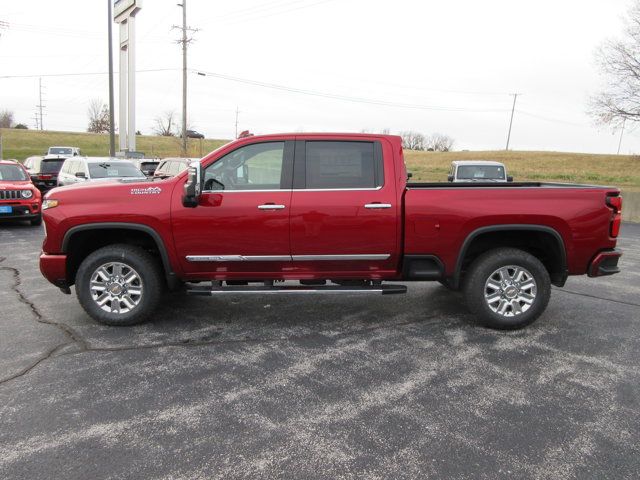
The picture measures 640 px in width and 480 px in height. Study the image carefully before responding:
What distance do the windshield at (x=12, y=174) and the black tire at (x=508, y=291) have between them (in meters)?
11.7

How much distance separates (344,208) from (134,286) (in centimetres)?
226

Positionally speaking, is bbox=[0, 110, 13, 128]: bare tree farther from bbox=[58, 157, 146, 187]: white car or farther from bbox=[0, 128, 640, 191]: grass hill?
bbox=[58, 157, 146, 187]: white car

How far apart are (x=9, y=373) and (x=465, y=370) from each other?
3672 millimetres

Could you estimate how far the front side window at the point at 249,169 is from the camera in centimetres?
484

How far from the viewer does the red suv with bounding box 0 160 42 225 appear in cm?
1159

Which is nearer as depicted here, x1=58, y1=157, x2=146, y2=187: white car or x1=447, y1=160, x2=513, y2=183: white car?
x1=58, y1=157, x2=146, y2=187: white car

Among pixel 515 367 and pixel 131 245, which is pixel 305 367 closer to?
pixel 515 367

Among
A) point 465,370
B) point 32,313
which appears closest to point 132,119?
A: point 32,313

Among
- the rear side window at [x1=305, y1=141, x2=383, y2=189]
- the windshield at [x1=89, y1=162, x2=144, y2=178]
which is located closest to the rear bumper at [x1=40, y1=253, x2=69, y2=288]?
the rear side window at [x1=305, y1=141, x2=383, y2=189]

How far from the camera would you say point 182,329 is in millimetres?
4992

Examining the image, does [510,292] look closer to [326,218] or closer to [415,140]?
[326,218]

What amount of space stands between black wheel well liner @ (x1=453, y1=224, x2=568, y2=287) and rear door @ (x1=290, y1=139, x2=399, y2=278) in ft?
2.23

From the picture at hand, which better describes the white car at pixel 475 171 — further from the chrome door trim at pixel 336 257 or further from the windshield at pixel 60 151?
the windshield at pixel 60 151

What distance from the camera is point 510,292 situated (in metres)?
4.96
